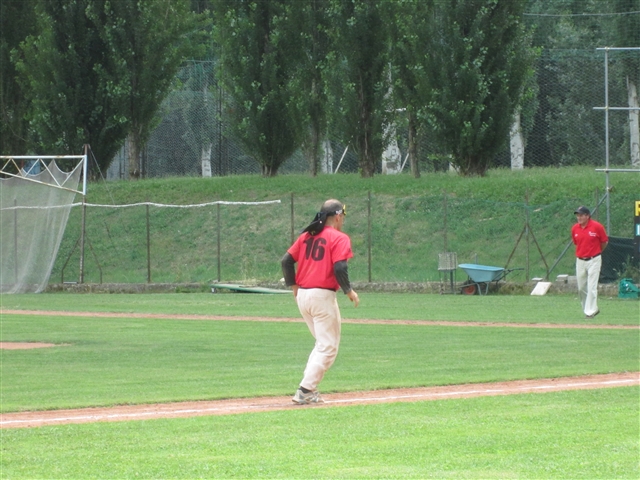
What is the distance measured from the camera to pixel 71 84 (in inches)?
1850

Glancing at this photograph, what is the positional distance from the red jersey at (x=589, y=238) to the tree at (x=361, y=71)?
2169 cm

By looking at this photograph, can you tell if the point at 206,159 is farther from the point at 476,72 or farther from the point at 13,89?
the point at 476,72

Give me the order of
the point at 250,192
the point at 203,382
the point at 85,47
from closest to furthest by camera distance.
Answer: the point at 203,382 < the point at 250,192 < the point at 85,47

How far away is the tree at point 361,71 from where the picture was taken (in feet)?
140

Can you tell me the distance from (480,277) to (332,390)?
1984 centimetres

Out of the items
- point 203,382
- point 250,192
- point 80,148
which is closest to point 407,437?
point 203,382

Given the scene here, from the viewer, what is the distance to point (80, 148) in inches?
1827

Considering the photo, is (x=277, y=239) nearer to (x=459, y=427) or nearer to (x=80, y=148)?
(x=80, y=148)

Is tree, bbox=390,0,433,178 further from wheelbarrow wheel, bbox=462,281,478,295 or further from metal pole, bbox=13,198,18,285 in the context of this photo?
metal pole, bbox=13,198,18,285

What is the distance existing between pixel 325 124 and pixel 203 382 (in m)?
32.1

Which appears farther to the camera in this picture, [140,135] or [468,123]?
[140,135]

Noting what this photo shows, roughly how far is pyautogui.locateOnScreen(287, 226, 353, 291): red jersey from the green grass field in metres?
1.29

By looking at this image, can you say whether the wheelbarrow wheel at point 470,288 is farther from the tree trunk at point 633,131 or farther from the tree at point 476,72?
the tree trunk at point 633,131

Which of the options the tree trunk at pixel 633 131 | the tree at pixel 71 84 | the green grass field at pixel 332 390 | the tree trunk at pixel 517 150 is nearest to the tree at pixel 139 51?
the tree at pixel 71 84
